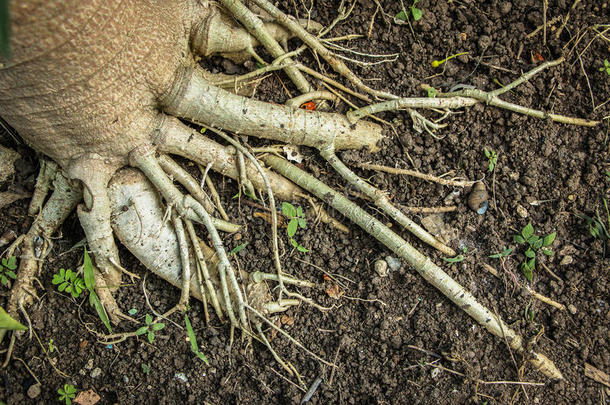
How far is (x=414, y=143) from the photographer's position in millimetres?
2186

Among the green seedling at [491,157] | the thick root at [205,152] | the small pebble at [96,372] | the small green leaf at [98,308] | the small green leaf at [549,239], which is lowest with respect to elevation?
the small pebble at [96,372]

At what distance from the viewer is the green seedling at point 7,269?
2.05m

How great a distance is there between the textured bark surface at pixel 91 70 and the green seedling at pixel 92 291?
0.45 metres

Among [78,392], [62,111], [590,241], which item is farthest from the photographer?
[590,241]

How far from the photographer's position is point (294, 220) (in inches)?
81.4

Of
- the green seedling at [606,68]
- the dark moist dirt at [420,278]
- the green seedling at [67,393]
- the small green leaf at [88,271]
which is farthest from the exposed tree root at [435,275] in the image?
the green seedling at [67,393]

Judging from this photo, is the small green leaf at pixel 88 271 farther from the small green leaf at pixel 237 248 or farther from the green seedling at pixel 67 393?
the small green leaf at pixel 237 248

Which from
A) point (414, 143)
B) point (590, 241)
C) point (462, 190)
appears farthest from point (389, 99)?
point (590, 241)

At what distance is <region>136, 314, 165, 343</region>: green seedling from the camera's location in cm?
203

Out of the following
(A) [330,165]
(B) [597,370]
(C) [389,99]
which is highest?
(C) [389,99]

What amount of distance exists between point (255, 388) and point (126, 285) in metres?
0.77

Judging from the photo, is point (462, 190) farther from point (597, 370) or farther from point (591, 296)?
point (597, 370)

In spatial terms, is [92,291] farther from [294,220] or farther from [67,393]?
[294,220]

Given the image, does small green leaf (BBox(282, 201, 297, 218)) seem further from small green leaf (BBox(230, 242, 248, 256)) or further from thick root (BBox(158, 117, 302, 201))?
small green leaf (BBox(230, 242, 248, 256))
